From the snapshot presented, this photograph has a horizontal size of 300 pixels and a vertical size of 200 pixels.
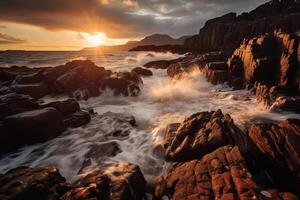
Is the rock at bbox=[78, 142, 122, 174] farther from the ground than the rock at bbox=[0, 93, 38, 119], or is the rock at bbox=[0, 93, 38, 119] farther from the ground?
the rock at bbox=[0, 93, 38, 119]

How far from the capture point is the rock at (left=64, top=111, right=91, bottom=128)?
31.8 feet

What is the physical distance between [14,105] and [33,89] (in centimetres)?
613

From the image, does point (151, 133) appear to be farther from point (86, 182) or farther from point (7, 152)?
point (7, 152)

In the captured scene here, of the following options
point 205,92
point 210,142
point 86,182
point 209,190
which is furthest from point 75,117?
point 205,92

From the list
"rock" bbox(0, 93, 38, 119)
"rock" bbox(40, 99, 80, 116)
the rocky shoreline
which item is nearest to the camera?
the rocky shoreline

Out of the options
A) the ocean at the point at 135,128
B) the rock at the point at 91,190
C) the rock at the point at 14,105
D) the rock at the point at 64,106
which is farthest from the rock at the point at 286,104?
the rock at the point at 14,105

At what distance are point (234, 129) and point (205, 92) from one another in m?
8.54

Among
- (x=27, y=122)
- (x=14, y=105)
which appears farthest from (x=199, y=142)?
(x=14, y=105)

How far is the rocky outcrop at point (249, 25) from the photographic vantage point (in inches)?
1721

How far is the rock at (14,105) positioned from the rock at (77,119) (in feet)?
5.92

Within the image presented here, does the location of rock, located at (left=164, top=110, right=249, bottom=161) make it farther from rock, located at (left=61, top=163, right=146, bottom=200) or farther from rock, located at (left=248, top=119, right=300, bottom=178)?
rock, located at (left=61, top=163, right=146, bottom=200)

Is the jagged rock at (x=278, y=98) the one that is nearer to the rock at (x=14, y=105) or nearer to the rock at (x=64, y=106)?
the rock at (x=64, y=106)

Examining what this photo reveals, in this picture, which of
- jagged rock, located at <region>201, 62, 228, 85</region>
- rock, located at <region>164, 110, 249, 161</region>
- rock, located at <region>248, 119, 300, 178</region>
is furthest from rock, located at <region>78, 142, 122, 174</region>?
jagged rock, located at <region>201, 62, 228, 85</region>

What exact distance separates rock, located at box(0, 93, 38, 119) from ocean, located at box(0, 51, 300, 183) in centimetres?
190
